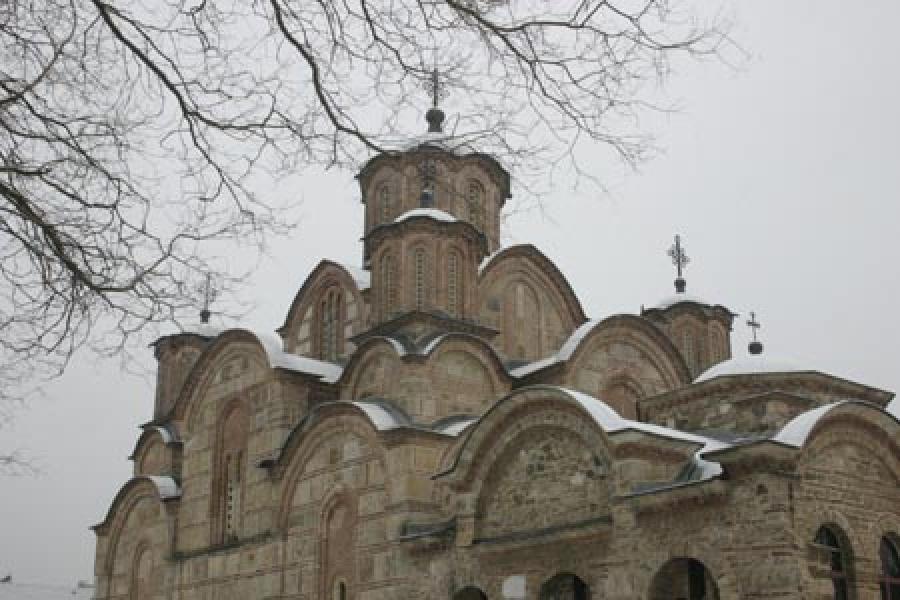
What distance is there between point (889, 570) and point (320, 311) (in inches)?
429

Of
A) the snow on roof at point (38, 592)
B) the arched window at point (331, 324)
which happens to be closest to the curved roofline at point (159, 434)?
the arched window at point (331, 324)

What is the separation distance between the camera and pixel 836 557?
32.7 ft

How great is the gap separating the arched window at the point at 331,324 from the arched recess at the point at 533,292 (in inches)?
104

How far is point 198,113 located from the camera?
590 cm

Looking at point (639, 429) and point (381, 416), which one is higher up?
point (381, 416)

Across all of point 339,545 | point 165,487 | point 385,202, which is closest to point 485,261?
point 385,202

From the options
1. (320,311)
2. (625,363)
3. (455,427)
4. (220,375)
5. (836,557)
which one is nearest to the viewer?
(836,557)

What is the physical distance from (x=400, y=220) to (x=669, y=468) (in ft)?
22.8

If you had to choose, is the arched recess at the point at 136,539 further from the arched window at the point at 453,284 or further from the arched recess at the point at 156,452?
the arched window at the point at 453,284

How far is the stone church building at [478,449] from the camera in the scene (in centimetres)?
994

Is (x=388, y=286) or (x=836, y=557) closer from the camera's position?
(x=836, y=557)

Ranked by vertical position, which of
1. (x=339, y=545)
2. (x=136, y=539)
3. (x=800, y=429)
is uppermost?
(x=136, y=539)

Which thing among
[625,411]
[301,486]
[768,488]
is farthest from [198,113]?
[625,411]

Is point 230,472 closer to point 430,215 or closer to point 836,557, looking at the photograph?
point 430,215
